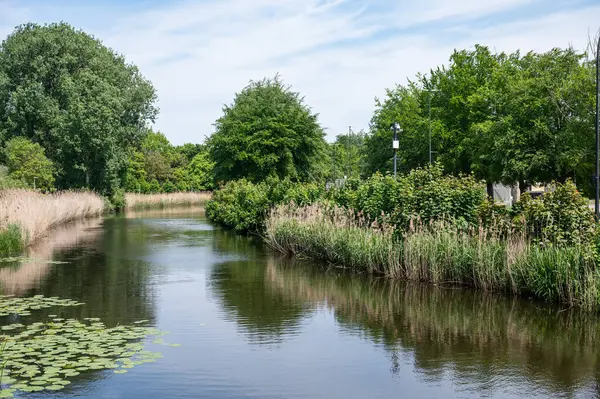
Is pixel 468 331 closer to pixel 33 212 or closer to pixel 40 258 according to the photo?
pixel 40 258

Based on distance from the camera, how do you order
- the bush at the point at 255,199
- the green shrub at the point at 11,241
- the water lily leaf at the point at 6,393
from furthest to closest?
the bush at the point at 255,199
the green shrub at the point at 11,241
the water lily leaf at the point at 6,393

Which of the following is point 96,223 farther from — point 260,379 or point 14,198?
point 260,379

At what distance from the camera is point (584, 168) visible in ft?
95.3

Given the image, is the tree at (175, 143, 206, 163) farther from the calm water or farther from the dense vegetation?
the calm water

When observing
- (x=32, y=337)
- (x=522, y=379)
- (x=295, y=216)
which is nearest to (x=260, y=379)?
(x=522, y=379)

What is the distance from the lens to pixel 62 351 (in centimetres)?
820

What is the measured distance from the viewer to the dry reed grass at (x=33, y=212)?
2111 cm

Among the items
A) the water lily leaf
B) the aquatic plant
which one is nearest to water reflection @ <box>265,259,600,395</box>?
the aquatic plant

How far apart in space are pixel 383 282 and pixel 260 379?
702cm

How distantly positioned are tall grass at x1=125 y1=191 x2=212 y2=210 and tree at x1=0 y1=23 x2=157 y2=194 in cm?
265

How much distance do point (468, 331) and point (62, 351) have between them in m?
5.78

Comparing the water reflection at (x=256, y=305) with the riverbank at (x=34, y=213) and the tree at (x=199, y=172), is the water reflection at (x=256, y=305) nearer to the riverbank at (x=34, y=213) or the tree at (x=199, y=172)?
the riverbank at (x=34, y=213)

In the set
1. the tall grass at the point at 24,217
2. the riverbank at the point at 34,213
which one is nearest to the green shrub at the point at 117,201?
the riverbank at the point at 34,213

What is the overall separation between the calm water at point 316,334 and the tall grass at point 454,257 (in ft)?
1.39
